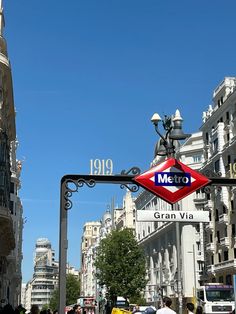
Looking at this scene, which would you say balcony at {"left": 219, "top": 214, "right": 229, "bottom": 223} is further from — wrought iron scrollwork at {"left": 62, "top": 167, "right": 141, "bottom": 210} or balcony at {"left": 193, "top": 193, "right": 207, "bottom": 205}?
wrought iron scrollwork at {"left": 62, "top": 167, "right": 141, "bottom": 210}

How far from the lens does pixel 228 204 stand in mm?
55594

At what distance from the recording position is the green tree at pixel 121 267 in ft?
204

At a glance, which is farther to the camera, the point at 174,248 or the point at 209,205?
the point at 174,248

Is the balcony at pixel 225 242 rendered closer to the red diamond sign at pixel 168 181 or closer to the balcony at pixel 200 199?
the balcony at pixel 200 199

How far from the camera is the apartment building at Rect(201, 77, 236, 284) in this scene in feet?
177

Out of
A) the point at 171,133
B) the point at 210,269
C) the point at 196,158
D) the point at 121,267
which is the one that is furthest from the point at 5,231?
the point at 196,158

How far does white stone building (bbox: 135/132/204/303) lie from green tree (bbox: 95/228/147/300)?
3.13 m

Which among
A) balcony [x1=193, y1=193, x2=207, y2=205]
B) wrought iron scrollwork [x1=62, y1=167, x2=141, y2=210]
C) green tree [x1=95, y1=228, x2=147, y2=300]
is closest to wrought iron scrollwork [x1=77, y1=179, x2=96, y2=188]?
wrought iron scrollwork [x1=62, y1=167, x2=141, y2=210]

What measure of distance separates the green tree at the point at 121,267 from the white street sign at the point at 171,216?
175 ft

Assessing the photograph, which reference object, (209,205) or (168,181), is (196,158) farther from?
(168,181)

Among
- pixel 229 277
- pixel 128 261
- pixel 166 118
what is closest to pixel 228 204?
pixel 229 277

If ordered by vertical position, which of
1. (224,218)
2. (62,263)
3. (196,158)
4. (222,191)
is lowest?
(62,263)

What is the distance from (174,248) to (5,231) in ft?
122

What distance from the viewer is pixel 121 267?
62156mm
